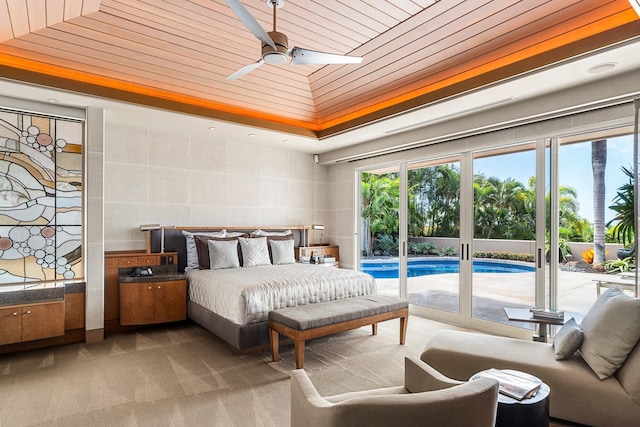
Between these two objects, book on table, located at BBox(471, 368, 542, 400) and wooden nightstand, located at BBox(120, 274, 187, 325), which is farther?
wooden nightstand, located at BBox(120, 274, 187, 325)

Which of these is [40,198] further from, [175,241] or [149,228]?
[175,241]

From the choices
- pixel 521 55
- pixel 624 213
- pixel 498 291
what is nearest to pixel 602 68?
pixel 521 55

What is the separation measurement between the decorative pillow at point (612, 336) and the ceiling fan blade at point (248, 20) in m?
3.01

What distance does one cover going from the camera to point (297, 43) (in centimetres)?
379

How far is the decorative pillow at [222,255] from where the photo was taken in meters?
5.04

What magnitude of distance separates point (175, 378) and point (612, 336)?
3.37m

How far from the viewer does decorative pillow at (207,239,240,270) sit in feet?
16.5

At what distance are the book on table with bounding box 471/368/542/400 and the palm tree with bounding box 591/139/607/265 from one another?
2462mm

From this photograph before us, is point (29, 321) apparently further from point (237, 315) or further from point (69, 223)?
point (237, 315)

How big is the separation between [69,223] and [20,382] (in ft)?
5.80

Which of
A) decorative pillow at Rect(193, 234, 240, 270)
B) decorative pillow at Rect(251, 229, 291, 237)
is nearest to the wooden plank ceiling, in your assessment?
decorative pillow at Rect(193, 234, 240, 270)

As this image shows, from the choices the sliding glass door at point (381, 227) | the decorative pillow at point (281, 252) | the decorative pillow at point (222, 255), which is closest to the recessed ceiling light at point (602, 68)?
the sliding glass door at point (381, 227)

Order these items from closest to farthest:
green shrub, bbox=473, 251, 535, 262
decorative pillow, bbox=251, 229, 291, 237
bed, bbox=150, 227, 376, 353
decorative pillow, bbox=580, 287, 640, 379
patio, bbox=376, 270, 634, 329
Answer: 1. decorative pillow, bbox=580, 287, 640, 379
2. bed, bbox=150, 227, 376, 353
3. patio, bbox=376, 270, 634, 329
4. green shrub, bbox=473, 251, 535, 262
5. decorative pillow, bbox=251, 229, 291, 237

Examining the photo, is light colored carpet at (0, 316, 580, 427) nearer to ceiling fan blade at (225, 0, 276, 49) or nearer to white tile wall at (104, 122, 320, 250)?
white tile wall at (104, 122, 320, 250)
